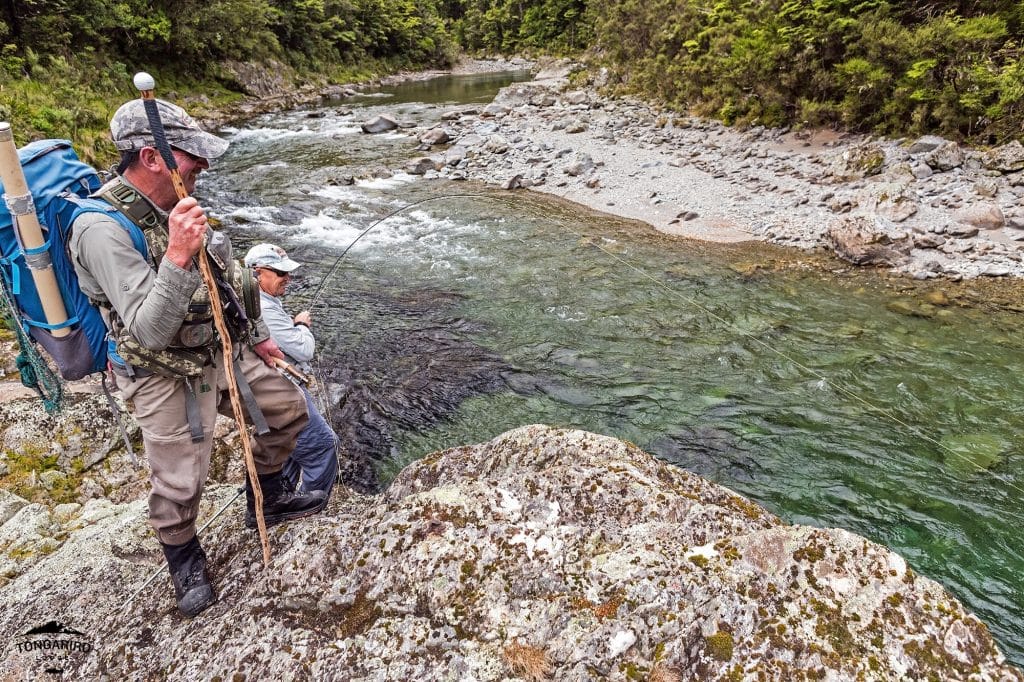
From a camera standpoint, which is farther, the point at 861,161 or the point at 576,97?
the point at 576,97

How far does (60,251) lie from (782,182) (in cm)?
1382

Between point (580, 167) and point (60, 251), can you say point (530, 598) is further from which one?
point (580, 167)

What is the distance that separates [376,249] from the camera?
11.8 m

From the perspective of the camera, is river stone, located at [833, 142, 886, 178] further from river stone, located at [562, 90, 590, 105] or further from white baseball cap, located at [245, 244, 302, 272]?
river stone, located at [562, 90, 590, 105]

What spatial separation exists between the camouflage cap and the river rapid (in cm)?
346

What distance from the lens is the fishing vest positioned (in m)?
2.52

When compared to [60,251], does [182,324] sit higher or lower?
lower

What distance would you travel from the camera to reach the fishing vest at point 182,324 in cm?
252

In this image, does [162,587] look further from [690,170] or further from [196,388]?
[690,170]

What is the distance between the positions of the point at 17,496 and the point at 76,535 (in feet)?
3.25

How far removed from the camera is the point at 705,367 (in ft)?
23.5

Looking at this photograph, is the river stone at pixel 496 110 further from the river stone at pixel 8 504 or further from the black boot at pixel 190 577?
the black boot at pixel 190 577

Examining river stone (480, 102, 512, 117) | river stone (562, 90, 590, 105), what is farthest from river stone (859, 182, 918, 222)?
river stone (480, 102, 512, 117)

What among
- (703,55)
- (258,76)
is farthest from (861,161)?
(258,76)
